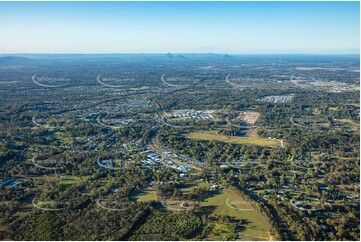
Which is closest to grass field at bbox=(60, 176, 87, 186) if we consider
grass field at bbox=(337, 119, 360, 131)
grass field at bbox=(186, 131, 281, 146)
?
grass field at bbox=(186, 131, 281, 146)

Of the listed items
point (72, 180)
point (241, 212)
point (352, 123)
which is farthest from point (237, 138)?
point (72, 180)

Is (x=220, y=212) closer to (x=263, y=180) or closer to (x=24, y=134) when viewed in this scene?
(x=263, y=180)

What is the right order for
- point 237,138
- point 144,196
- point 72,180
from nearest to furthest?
point 144,196
point 72,180
point 237,138

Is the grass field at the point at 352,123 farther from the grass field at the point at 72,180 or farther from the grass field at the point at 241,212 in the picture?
the grass field at the point at 72,180

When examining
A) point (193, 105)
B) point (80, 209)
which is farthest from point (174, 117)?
point (80, 209)

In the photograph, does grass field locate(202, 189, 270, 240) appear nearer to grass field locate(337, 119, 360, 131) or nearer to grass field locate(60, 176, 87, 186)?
grass field locate(60, 176, 87, 186)

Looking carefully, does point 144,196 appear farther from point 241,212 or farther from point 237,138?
point 237,138

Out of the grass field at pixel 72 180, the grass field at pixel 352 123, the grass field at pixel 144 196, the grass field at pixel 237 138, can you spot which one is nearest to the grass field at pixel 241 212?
the grass field at pixel 144 196
